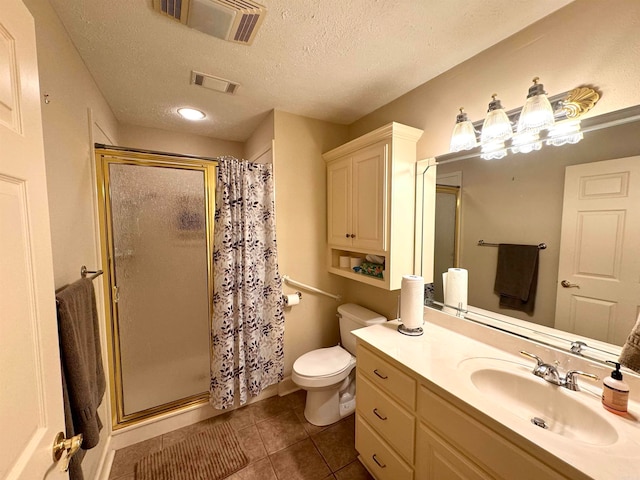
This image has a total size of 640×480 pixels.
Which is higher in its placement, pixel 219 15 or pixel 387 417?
pixel 219 15

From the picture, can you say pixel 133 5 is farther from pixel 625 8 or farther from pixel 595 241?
pixel 595 241

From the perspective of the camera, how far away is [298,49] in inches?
54.6

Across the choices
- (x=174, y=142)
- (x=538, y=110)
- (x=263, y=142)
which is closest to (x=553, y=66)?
(x=538, y=110)

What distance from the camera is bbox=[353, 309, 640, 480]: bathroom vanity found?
77 centimetres

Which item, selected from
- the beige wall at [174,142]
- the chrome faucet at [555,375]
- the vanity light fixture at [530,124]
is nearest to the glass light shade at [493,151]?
the vanity light fixture at [530,124]

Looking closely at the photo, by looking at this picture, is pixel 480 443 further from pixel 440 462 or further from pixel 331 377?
pixel 331 377

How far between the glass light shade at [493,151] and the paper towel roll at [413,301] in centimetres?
79

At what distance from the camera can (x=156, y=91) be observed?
179 centimetres

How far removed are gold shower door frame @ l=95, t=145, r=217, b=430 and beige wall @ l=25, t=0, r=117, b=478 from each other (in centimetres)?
8

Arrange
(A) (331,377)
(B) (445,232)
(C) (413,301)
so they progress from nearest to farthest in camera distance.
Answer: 1. (C) (413,301)
2. (B) (445,232)
3. (A) (331,377)

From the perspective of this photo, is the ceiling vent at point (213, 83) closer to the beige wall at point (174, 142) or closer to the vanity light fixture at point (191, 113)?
the vanity light fixture at point (191, 113)

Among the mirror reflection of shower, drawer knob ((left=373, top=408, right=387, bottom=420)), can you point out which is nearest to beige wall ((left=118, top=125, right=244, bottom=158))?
the mirror reflection of shower

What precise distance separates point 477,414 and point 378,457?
0.75 metres

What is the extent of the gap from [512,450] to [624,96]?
1.39 metres
